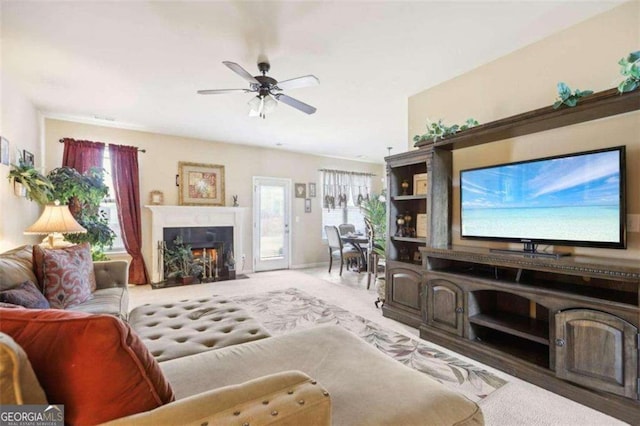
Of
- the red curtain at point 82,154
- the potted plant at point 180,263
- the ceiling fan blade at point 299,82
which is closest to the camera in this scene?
the ceiling fan blade at point 299,82

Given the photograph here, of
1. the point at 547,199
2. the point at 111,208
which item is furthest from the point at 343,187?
the point at 547,199

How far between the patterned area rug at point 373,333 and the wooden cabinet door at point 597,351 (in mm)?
455

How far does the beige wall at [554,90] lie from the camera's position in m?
2.06

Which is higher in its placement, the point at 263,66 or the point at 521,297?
the point at 263,66

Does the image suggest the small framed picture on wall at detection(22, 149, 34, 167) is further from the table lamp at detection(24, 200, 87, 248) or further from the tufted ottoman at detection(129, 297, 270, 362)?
the tufted ottoman at detection(129, 297, 270, 362)

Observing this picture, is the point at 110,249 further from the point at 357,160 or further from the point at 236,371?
the point at 357,160

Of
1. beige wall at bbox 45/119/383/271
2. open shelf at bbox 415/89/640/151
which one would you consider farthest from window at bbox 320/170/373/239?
open shelf at bbox 415/89/640/151

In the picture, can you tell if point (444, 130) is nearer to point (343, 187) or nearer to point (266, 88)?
point (266, 88)

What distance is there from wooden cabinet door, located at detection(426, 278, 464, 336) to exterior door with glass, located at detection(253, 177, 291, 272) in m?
4.15

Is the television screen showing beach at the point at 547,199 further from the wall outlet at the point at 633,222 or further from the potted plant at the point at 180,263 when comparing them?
the potted plant at the point at 180,263

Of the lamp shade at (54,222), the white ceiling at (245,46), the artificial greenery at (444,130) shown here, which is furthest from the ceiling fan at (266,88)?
the lamp shade at (54,222)

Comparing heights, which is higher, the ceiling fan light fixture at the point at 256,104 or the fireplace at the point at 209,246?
the ceiling fan light fixture at the point at 256,104

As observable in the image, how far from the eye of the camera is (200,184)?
222 inches

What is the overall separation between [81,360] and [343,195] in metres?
6.80
